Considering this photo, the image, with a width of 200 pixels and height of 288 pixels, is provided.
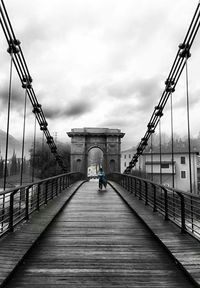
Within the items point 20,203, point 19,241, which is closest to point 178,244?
point 19,241

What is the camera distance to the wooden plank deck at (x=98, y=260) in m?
3.26

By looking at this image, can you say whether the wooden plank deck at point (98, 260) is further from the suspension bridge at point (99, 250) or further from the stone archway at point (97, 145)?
the stone archway at point (97, 145)

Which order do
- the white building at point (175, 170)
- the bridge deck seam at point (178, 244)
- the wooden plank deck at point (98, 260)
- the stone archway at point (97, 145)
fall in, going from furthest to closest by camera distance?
the white building at point (175, 170), the stone archway at point (97, 145), the bridge deck seam at point (178, 244), the wooden plank deck at point (98, 260)

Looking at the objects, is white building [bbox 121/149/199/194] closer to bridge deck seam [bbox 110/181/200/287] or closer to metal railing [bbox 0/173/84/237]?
metal railing [bbox 0/173/84/237]

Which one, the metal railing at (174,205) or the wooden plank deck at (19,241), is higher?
the metal railing at (174,205)

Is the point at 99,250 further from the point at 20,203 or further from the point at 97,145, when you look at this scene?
the point at 97,145

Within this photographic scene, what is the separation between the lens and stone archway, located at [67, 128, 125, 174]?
37.9 metres

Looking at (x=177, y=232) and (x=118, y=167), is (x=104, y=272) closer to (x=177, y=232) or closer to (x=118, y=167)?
(x=177, y=232)

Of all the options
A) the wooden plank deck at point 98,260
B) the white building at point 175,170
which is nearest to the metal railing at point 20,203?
the wooden plank deck at point 98,260

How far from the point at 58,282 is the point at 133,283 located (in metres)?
0.94

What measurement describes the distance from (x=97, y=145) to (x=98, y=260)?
35.4 m

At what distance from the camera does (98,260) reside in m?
3.98

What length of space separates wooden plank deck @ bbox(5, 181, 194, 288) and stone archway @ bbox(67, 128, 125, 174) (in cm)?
3161

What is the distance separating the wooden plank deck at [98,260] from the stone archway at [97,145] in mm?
31607
